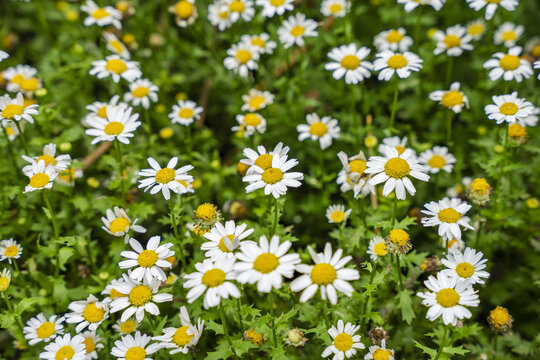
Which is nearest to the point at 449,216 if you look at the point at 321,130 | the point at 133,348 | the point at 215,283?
the point at 321,130

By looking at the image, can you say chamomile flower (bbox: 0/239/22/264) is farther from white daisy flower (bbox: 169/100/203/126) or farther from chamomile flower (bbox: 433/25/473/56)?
chamomile flower (bbox: 433/25/473/56)

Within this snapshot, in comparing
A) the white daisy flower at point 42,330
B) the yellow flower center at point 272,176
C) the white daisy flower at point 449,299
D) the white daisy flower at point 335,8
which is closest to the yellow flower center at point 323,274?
the white daisy flower at point 449,299

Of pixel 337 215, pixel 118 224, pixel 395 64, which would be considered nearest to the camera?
pixel 118 224

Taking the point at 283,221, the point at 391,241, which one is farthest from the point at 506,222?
the point at 283,221

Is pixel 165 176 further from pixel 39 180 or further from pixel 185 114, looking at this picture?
pixel 185 114

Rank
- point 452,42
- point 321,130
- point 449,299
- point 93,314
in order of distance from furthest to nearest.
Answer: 1. point 452,42
2. point 321,130
3. point 93,314
4. point 449,299

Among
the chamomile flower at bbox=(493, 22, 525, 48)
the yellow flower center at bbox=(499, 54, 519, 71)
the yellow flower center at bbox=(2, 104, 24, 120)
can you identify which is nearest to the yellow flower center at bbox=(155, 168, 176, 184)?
the yellow flower center at bbox=(2, 104, 24, 120)
